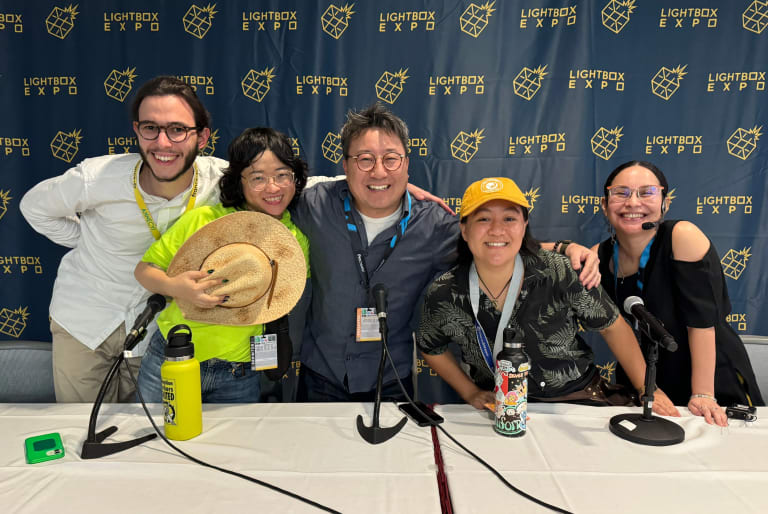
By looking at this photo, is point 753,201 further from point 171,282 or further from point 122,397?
point 122,397

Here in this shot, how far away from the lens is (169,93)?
168 centimetres

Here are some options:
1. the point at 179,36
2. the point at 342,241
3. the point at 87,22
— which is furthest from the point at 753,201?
the point at 87,22

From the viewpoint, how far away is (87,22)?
2.46 m

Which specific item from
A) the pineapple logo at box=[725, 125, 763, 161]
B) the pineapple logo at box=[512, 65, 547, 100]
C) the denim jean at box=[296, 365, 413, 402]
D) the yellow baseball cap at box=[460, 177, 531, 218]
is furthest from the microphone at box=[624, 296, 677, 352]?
the pineapple logo at box=[725, 125, 763, 161]

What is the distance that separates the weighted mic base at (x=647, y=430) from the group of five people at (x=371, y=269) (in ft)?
0.58

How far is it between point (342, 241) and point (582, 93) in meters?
1.70

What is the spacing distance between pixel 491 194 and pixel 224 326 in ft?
3.64

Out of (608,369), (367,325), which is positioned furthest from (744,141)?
(367,325)

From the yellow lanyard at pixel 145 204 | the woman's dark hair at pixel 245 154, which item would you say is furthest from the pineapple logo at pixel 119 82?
the woman's dark hair at pixel 245 154

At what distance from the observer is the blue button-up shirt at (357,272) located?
1819mm

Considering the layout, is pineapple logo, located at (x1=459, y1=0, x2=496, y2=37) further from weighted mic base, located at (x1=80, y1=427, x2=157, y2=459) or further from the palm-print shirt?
weighted mic base, located at (x1=80, y1=427, x2=157, y2=459)

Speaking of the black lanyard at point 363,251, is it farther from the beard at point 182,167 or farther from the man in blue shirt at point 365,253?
the beard at point 182,167

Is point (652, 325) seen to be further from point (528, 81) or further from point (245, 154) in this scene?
point (528, 81)

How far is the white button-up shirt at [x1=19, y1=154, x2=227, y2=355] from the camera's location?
5.84ft
